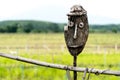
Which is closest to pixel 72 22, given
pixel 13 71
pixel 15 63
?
pixel 13 71

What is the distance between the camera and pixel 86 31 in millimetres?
1588

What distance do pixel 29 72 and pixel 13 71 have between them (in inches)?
14.8

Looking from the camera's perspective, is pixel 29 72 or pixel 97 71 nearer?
pixel 97 71

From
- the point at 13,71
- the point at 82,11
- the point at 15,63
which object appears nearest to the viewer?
the point at 82,11

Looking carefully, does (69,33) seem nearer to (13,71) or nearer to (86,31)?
(86,31)

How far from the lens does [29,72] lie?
1005cm

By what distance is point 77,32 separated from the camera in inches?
62.6

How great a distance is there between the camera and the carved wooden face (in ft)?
5.20

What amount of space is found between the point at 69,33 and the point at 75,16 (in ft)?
0.21

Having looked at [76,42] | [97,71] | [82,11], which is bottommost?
[97,71]

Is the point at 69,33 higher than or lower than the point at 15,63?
higher

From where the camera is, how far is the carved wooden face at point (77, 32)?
1586mm

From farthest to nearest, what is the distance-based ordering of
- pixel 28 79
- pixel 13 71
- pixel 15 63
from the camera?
pixel 15 63 → pixel 13 71 → pixel 28 79

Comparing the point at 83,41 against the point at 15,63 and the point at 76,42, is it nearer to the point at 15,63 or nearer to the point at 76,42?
the point at 76,42
